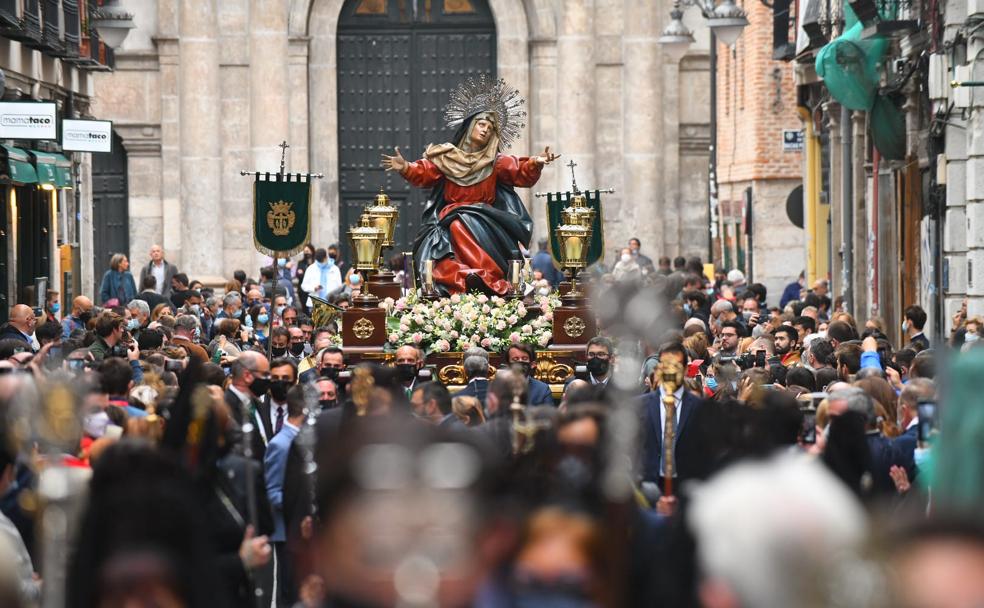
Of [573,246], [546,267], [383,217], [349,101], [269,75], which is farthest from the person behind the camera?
[349,101]

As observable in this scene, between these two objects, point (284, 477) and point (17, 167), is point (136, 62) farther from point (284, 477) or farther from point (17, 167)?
point (284, 477)

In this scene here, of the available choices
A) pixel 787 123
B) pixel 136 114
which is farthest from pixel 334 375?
pixel 787 123

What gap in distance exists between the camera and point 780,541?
4.52 metres

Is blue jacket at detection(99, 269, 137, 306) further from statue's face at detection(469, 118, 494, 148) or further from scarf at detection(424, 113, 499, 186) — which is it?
statue's face at detection(469, 118, 494, 148)

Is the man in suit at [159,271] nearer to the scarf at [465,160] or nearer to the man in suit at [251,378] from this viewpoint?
the scarf at [465,160]

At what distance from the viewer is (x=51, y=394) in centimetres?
811

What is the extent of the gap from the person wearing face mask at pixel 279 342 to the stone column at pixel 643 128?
18986mm

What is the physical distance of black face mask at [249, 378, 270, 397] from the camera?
40.6 ft

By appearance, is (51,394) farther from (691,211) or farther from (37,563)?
(691,211)

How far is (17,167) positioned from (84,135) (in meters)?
1.12

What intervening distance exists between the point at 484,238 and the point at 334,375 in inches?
258

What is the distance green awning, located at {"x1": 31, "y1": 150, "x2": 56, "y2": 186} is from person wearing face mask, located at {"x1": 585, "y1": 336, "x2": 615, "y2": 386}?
13.4 m

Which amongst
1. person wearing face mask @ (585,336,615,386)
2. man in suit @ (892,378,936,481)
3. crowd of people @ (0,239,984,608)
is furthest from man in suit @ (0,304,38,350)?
man in suit @ (892,378,936,481)

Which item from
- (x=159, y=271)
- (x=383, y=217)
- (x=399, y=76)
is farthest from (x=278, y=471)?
(x=399, y=76)
